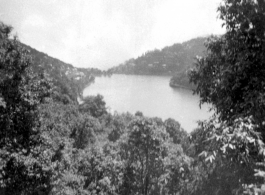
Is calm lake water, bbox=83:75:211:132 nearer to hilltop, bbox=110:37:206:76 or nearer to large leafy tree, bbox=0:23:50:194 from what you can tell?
hilltop, bbox=110:37:206:76

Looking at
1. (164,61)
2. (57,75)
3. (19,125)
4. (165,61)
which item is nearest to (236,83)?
(19,125)

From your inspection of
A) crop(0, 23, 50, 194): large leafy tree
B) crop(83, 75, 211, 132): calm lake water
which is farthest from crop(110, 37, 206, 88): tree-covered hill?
crop(0, 23, 50, 194): large leafy tree

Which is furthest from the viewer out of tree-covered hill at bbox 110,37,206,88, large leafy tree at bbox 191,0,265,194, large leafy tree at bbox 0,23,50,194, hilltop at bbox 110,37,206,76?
hilltop at bbox 110,37,206,76

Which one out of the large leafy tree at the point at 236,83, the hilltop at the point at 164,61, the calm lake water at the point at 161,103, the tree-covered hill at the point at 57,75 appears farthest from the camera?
the hilltop at the point at 164,61

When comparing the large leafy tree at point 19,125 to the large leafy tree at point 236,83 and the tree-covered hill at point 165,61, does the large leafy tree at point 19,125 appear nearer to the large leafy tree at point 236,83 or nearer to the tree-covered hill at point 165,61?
the large leafy tree at point 236,83

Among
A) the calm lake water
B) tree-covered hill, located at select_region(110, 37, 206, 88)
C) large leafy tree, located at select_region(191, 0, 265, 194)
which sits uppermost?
tree-covered hill, located at select_region(110, 37, 206, 88)

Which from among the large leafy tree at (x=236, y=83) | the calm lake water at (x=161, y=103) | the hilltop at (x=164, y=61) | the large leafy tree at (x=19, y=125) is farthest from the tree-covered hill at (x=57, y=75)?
the hilltop at (x=164, y=61)

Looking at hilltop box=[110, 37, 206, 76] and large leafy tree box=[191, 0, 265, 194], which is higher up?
hilltop box=[110, 37, 206, 76]
